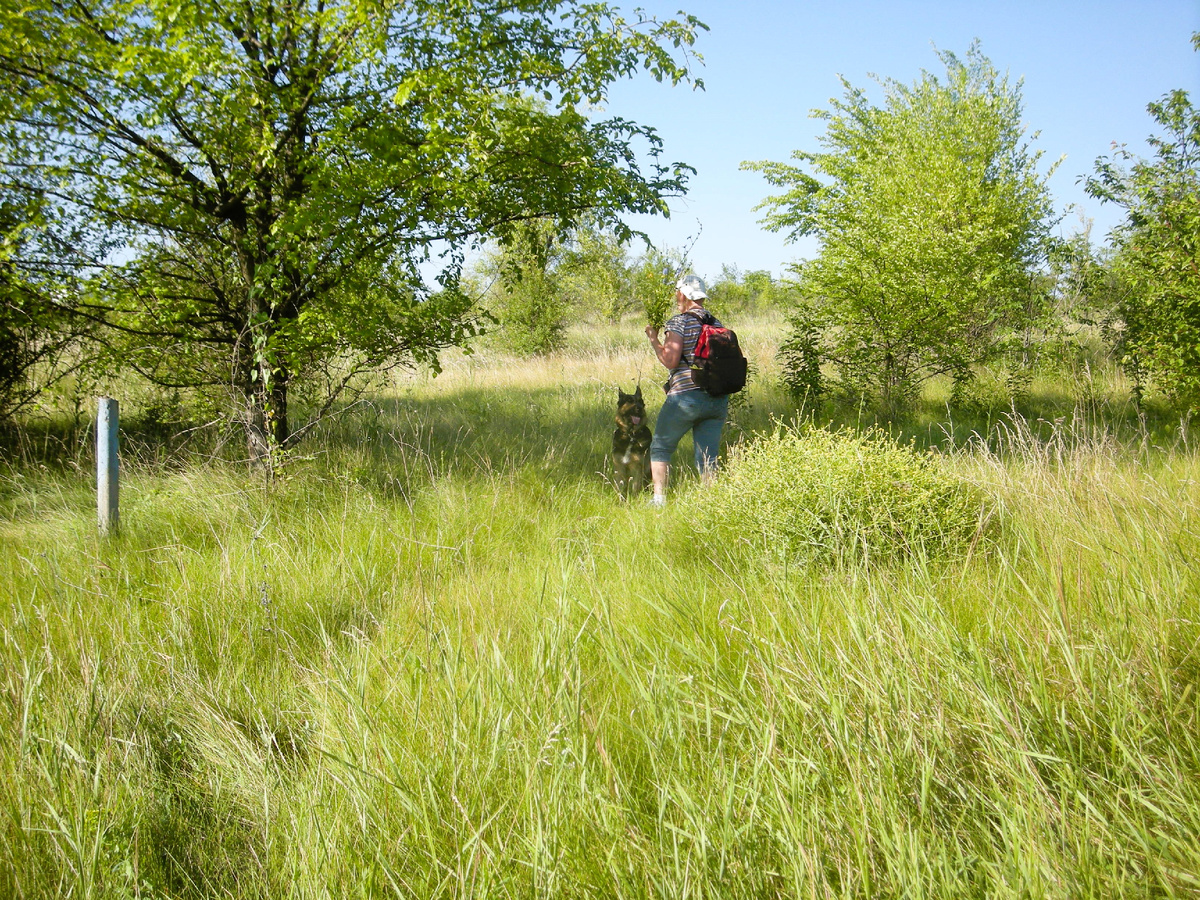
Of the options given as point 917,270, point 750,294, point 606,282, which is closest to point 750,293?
point 750,294

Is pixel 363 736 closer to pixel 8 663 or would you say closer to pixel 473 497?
pixel 8 663

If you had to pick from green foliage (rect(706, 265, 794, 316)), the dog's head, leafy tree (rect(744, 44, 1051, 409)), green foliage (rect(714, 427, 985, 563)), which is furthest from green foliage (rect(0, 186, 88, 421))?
green foliage (rect(706, 265, 794, 316))

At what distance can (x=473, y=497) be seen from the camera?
17.9ft

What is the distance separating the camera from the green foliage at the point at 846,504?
357 centimetres

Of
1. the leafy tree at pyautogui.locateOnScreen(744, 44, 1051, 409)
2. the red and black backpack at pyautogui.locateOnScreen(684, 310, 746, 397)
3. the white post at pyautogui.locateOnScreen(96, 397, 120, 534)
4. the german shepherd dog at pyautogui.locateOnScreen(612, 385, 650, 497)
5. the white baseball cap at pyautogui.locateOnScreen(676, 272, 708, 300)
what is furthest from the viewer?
the leafy tree at pyautogui.locateOnScreen(744, 44, 1051, 409)

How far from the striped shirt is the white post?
4.02 m

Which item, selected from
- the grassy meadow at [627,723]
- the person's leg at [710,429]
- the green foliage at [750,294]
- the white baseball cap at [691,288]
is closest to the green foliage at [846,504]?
the grassy meadow at [627,723]

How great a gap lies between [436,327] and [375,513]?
5.92 ft

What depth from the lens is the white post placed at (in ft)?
15.5

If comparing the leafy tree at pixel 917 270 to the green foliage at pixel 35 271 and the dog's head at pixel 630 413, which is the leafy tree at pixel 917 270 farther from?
the green foliage at pixel 35 271

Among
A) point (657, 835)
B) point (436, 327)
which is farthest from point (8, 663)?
point (436, 327)

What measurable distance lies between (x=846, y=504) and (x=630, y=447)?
2745 millimetres

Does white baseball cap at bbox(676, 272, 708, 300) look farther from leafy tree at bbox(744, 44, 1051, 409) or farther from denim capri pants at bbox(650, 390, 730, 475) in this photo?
leafy tree at bbox(744, 44, 1051, 409)

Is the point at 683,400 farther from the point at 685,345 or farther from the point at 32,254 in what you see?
the point at 32,254
